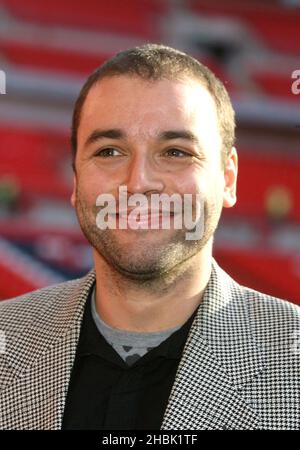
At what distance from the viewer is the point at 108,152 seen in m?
2.03

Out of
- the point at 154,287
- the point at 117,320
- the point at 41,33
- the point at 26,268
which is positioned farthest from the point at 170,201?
the point at 41,33

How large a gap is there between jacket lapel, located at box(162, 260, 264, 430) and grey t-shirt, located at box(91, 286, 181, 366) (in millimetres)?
88

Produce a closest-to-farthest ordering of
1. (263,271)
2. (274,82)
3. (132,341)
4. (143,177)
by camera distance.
Answer: (143,177) < (132,341) < (263,271) < (274,82)

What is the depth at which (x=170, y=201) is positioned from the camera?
196cm

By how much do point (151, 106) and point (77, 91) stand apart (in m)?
6.50

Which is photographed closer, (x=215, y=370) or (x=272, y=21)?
(x=215, y=370)

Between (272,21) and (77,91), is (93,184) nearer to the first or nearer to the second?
(77,91)

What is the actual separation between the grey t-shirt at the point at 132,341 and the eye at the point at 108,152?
47 centimetres

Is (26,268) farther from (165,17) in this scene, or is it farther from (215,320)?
(215,320)

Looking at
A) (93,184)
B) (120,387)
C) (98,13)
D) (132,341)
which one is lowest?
(120,387)

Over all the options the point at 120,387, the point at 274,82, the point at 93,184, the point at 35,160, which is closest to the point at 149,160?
the point at 93,184

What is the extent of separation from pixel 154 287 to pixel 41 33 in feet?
24.3

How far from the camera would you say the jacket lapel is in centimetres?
188
